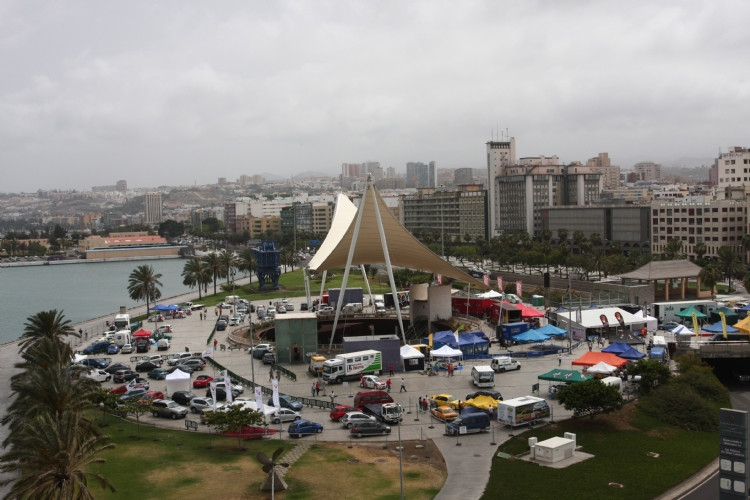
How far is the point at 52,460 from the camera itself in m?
16.0

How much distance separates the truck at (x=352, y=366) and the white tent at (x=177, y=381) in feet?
18.3

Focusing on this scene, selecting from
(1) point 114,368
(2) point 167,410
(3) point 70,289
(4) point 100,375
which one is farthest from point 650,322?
(3) point 70,289

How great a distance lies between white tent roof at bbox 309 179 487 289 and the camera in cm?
4025

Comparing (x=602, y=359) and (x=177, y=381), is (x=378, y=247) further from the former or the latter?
(x=177, y=381)

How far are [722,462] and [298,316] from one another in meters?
24.2

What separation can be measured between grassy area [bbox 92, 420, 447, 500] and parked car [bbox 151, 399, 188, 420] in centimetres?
247

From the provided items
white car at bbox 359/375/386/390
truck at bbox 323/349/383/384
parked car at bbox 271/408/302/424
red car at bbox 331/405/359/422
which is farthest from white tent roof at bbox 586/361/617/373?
parked car at bbox 271/408/302/424

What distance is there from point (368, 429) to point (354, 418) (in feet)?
2.81

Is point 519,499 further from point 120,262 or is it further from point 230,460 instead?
point 120,262

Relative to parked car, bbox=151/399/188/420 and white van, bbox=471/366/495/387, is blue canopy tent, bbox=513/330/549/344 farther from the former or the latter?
parked car, bbox=151/399/188/420

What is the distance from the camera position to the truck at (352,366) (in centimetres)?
3067

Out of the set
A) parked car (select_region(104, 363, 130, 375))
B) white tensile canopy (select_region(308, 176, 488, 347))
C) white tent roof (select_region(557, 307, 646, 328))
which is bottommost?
parked car (select_region(104, 363, 130, 375))

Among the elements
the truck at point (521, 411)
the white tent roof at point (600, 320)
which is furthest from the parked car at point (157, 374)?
the white tent roof at point (600, 320)

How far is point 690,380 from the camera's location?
2792 centimetres
